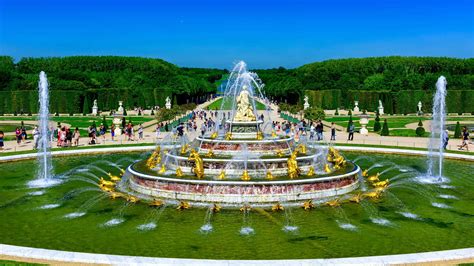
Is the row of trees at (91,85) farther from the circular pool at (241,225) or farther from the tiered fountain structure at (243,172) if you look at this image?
the circular pool at (241,225)

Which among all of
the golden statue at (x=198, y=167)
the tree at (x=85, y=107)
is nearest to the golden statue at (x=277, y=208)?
the golden statue at (x=198, y=167)

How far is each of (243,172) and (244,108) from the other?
571 centimetres

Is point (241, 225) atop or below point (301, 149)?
below

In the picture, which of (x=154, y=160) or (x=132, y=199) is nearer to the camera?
(x=132, y=199)

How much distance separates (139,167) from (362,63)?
146189 mm

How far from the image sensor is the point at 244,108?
1008 inches

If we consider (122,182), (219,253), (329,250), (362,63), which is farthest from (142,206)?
(362,63)

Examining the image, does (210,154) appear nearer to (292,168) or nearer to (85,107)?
(292,168)

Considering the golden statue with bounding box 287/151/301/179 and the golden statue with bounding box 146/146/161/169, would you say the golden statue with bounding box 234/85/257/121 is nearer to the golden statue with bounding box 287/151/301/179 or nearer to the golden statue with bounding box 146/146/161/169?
the golden statue with bounding box 146/146/161/169

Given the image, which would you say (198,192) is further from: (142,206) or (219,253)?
(219,253)

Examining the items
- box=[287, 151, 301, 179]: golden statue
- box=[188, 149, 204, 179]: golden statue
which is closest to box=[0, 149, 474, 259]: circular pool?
box=[287, 151, 301, 179]: golden statue

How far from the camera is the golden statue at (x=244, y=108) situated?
25.4 meters

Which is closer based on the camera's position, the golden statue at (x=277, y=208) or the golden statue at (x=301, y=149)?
the golden statue at (x=277, y=208)

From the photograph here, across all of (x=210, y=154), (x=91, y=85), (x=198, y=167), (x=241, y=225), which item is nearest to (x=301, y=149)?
(x=210, y=154)
